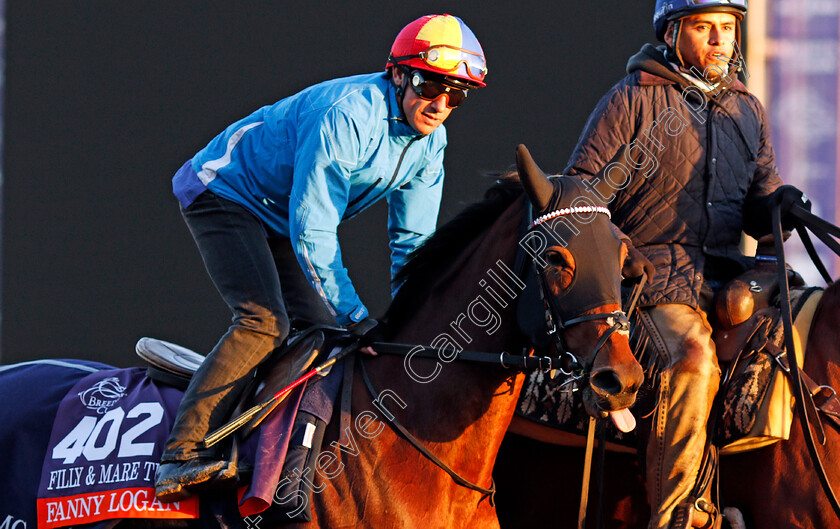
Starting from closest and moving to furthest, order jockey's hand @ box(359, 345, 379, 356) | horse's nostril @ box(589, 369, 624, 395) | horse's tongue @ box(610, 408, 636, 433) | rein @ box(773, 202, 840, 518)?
horse's nostril @ box(589, 369, 624, 395), horse's tongue @ box(610, 408, 636, 433), jockey's hand @ box(359, 345, 379, 356), rein @ box(773, 202, 840, 518)

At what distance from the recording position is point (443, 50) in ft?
10.1

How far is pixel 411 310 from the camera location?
312cm

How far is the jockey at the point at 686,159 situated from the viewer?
12.0 feet

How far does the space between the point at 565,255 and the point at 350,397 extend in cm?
88

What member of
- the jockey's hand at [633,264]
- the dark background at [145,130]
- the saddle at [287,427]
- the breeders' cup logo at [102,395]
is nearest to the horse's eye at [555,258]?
the jockey's hand at [633,264]

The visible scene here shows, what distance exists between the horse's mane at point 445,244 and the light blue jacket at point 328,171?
164 millimetres

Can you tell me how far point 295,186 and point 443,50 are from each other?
69 cm

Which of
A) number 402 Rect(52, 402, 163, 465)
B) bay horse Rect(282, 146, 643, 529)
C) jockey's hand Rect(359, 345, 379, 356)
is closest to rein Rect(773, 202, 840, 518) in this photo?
bay horse Rect(282, 146, 643, 529)

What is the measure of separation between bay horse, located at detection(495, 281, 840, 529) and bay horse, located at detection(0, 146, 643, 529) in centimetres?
70

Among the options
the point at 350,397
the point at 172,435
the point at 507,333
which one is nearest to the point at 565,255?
the point at 507,333

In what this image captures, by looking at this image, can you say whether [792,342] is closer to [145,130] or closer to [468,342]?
[468,342]

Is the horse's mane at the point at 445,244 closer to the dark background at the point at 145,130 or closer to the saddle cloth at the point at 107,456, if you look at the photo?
the saddle cloth at the point at 107,456

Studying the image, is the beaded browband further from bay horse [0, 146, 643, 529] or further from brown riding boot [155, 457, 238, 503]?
brown riding boot [155, 457, 238, 503]

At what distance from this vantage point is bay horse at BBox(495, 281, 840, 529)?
3258mm
